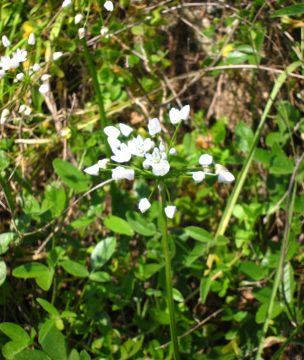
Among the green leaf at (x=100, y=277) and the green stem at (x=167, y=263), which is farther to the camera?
the green leaf at (x=100, y=277)

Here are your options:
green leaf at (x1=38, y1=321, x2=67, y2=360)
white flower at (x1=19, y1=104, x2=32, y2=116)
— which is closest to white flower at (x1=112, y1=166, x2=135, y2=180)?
green leaf at (x1=38, y1=321, x2=67, y2=360)

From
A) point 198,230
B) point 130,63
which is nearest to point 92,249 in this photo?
point 198,230

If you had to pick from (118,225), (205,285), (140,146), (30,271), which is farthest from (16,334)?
(140,146)

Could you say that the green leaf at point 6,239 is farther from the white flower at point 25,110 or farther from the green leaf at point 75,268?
the white flower at point 25,110

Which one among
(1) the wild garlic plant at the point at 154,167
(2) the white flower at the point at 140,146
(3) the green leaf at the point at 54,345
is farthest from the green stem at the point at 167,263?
(3) the green leaf at the point at 54,345

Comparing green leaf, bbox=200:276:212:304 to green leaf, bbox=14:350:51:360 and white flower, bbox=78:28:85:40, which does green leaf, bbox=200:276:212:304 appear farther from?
white flower, bbox=78:28:85:40

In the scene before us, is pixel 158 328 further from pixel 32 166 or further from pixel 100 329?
pixel 32 166

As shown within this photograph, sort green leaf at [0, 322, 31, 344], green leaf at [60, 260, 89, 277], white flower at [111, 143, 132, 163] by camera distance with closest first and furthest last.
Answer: white flower at [111, 143, 132, 163]
green leaf at [0, 322, 31, 344]
green leaf at [60, 260, 89, 277]
